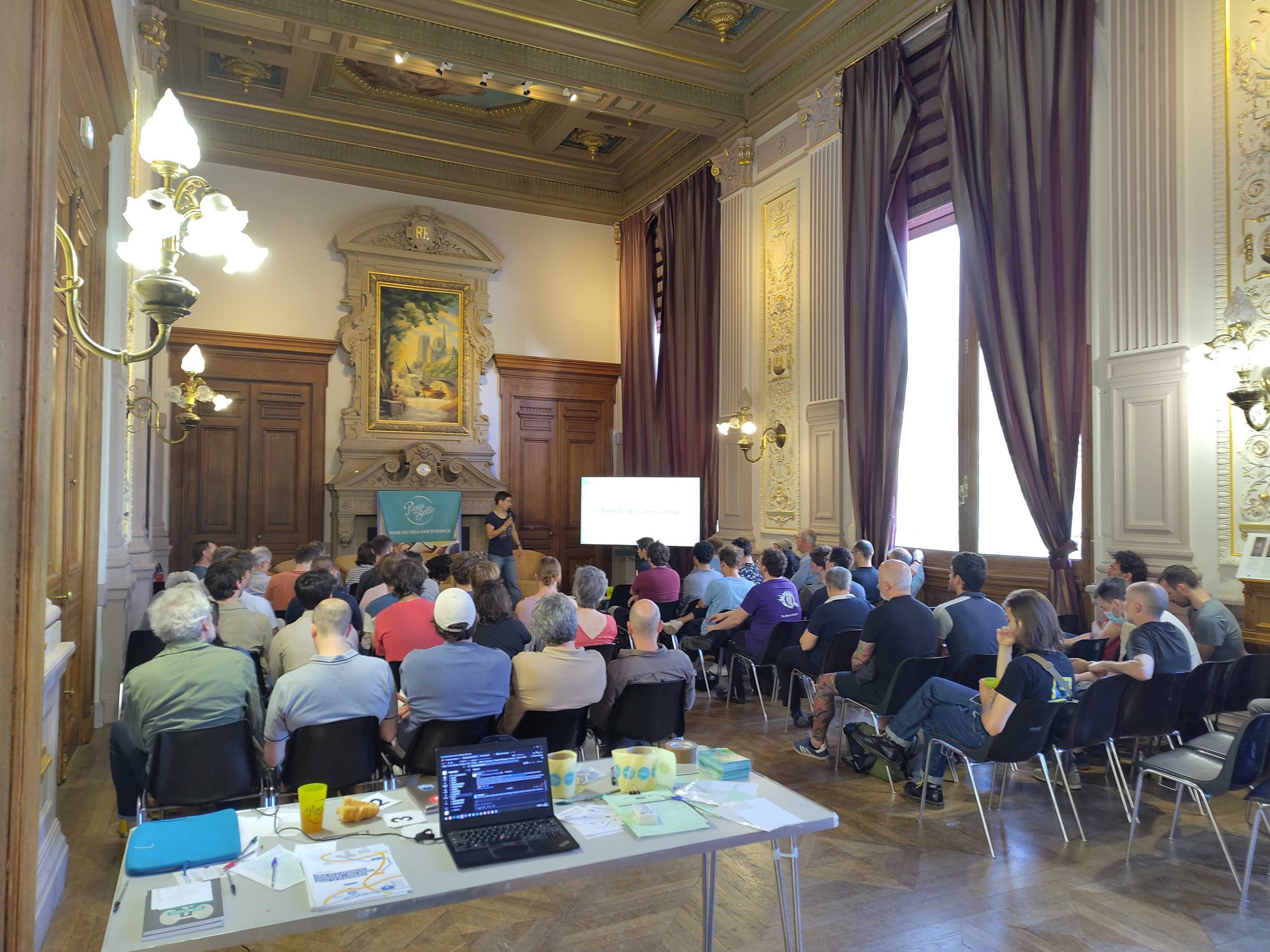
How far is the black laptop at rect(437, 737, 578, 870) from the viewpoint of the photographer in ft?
6.78

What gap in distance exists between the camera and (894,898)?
3242 millimetres

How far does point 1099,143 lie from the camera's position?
5.91m

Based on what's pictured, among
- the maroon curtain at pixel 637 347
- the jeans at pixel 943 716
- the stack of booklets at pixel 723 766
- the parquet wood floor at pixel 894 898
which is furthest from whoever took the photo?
the maroon curtain at pixel 637 347

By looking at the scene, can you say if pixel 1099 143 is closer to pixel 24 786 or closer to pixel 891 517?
pixel 891 517

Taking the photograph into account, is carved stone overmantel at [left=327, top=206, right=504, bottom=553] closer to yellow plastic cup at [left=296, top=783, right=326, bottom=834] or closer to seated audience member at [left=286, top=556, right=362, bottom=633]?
seated audience member at [left=286, top=556, right=362, bottom=633]

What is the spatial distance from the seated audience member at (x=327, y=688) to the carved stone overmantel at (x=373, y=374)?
7.63m

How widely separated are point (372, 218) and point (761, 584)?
7.72m

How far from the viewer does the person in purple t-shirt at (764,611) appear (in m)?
5.85

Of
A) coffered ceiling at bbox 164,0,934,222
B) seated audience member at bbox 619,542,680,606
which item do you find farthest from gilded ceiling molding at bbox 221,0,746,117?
seated audience member at bbox 619,542,680,606

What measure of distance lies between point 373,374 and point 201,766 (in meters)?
8.31

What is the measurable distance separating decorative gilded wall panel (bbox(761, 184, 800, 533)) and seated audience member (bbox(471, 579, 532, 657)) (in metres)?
5.19

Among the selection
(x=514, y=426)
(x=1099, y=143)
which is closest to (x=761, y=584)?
(x=1099, y=143)

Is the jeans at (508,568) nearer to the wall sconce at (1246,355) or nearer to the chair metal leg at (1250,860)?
the wall sconce at (1246,355)

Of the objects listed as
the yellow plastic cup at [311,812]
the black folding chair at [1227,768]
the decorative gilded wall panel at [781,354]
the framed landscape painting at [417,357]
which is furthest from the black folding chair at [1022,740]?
the framed landscape painting at [417,357]
